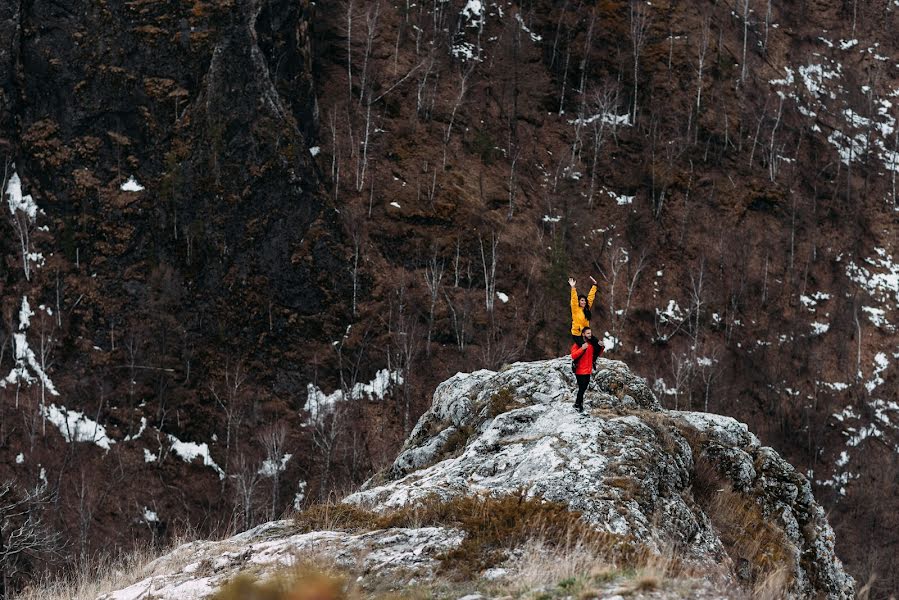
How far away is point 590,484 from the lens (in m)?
12.8

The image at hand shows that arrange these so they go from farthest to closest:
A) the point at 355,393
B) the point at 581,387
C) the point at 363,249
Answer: the point at 363,249 → the point at 355,393 → the point at 581,387

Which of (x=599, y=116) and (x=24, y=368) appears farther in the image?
(x=599, y=116)

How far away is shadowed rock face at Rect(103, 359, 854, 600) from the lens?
10930 millimetres

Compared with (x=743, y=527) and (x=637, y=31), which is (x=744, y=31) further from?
(x=743, y=527)

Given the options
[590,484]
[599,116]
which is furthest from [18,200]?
[590,484]

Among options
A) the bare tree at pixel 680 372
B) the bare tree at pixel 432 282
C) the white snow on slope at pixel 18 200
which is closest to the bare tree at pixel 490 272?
the bare tree at pixel 432 282

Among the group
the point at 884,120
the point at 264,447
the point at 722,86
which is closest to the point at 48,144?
the point at 264,447

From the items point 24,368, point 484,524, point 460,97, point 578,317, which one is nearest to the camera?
point 484,524

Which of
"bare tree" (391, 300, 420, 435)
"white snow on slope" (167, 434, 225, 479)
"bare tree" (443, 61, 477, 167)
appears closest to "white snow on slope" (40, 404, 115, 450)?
"white snow on slope" (167, 434, 225, 479)

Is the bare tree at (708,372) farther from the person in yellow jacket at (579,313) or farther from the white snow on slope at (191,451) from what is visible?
the person in yellow jacket at (579,313)

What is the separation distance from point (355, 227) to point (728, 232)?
98.8 feet

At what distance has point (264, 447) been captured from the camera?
51656 millimetres

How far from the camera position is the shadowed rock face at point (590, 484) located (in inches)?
430

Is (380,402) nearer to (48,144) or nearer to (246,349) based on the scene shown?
(246,349)
